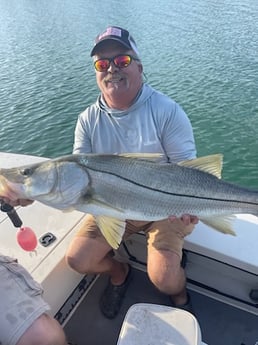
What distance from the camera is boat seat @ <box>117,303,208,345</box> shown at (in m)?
2.28

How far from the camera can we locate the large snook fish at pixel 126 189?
2662 millimetres

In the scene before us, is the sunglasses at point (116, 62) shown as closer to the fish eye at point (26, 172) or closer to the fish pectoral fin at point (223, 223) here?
the fish eye at point (26, 172)

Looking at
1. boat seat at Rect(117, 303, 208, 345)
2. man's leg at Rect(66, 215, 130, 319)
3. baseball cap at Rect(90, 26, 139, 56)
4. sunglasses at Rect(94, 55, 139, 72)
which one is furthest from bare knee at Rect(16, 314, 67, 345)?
baseball cap at Rect(90, 26, 139, 56)

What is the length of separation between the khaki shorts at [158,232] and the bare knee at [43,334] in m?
0.86

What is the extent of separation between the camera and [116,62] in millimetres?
3230

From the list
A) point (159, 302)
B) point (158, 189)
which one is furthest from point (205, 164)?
point (159, 302)

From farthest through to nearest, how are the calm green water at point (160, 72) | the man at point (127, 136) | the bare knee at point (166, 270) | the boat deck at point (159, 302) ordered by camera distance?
1. the calm green water at point (160, 72)
2. the boat deck at point (159, 302)
3. the man at point (127, 136)
4. the bare knee at point (166, 270)

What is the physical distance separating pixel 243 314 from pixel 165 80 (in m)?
10.7

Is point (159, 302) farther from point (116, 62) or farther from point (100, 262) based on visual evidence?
point (116, 62)

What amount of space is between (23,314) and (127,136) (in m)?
1.64

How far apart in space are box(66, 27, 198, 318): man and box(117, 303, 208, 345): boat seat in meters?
0.51

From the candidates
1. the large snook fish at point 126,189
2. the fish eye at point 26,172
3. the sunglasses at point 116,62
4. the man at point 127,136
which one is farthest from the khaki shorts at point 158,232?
the sunglasses at point 116,62

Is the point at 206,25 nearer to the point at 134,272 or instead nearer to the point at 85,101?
the point at 85,101

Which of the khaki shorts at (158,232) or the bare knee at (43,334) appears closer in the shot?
the bare knee at (43,334)
